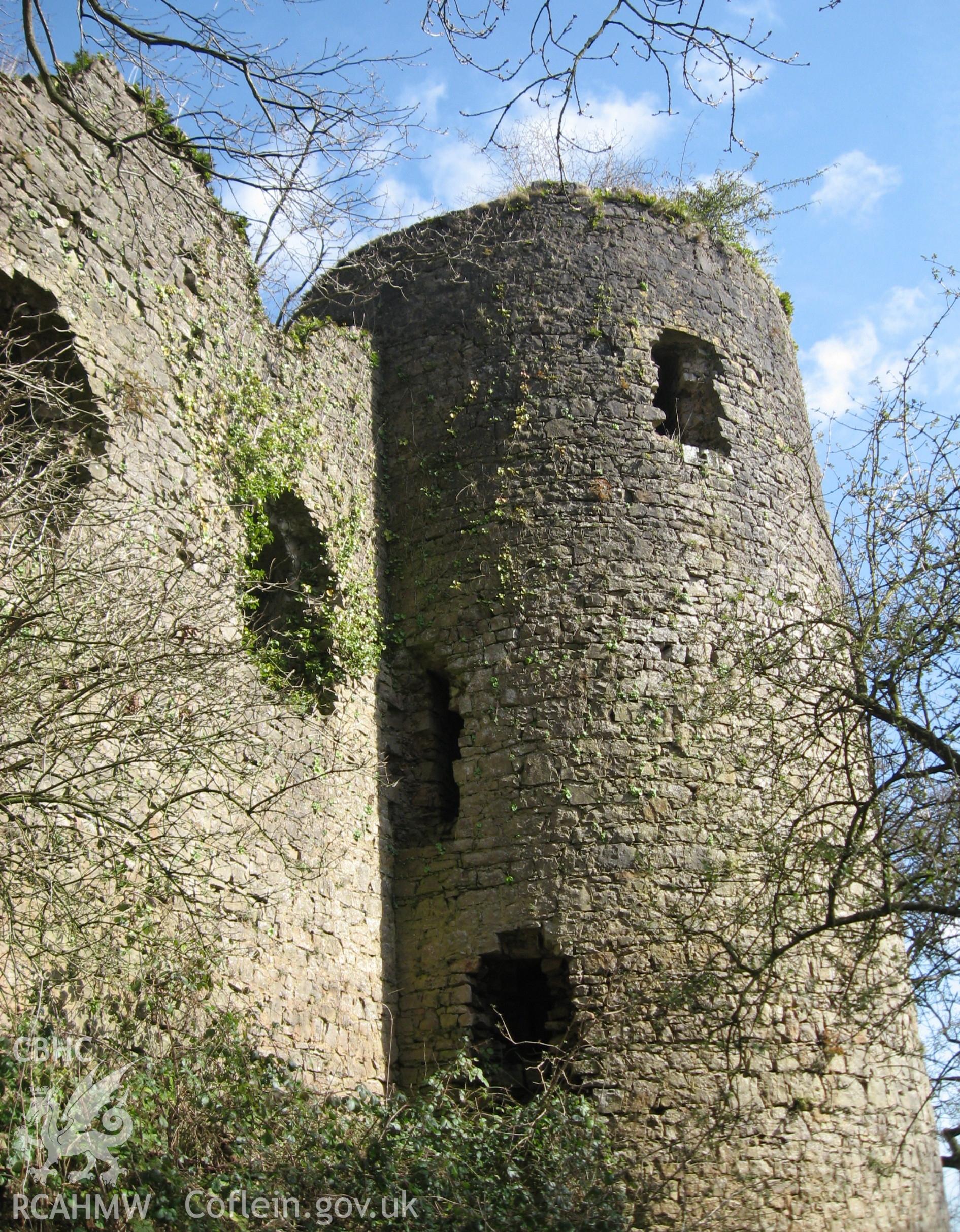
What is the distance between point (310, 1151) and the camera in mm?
5609

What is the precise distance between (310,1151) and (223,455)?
392 centimetres

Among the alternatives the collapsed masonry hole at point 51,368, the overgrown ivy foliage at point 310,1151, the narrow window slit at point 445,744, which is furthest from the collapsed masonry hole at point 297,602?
the overgrown ivy foliage at point 310,1151

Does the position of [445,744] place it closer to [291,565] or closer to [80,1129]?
[291,565]

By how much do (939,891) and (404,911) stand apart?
141 inches

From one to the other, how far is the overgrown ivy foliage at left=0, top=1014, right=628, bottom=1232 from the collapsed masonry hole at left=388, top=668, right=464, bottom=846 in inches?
71.4

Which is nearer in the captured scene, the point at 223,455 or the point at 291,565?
the point at 223,455

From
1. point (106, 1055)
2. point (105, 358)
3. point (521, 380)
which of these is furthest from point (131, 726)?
point (521, 380)

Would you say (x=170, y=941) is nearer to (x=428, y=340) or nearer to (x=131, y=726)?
(x=131, y=726)

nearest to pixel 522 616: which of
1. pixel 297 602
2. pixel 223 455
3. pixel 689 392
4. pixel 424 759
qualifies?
pixel 424 759

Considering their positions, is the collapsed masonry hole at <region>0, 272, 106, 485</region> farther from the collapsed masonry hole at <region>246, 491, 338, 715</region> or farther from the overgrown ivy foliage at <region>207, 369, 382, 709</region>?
the collapsed masonry hole at <region>246, 491, 338, 715</region>

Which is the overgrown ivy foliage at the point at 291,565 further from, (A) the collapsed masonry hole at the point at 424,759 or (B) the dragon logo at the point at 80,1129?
(B) the dragon logo at the point at 80,1129

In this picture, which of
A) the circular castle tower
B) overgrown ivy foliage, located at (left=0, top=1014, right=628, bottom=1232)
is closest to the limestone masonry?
the circular castle tower

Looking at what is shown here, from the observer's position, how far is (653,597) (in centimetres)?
827
